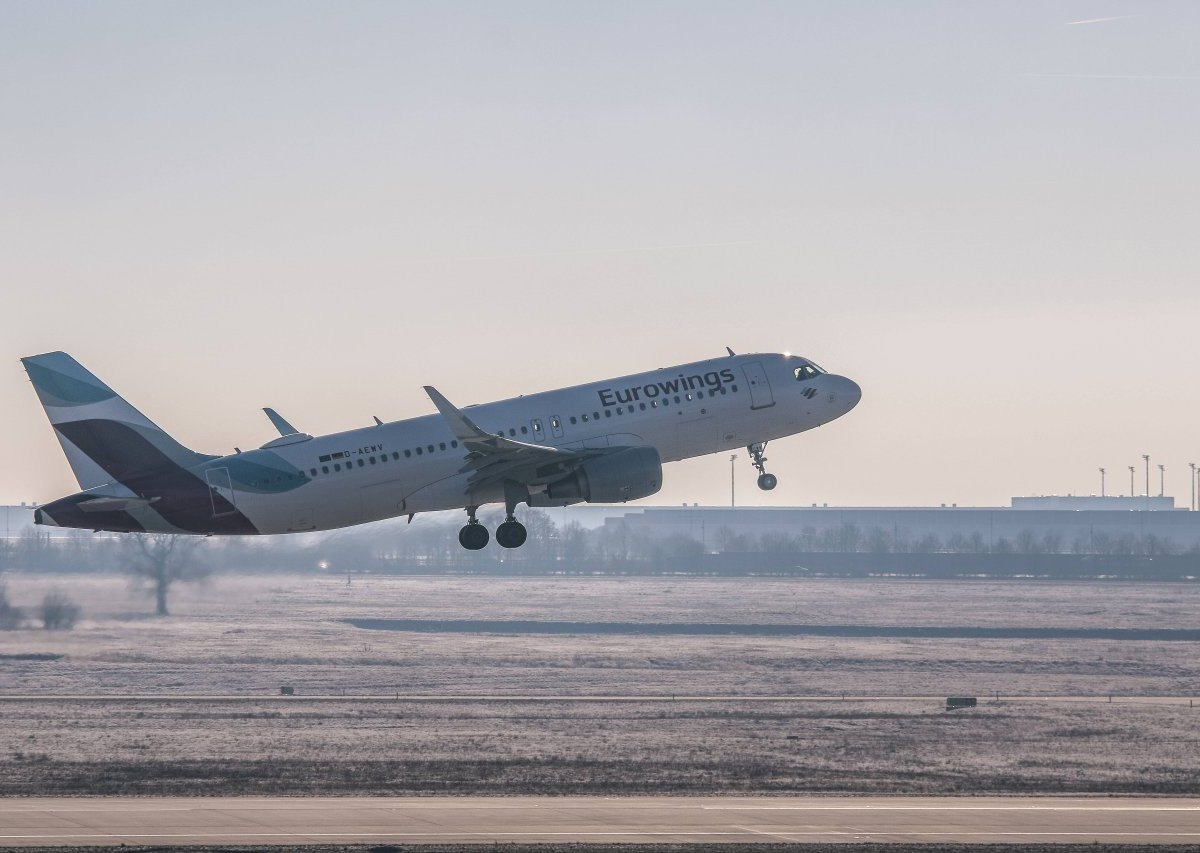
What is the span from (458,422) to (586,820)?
31308 mm

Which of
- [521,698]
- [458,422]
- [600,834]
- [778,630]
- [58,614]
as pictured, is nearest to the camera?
[458,422]

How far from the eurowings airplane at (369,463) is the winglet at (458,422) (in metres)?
0.08

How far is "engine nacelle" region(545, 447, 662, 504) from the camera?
2778 inches

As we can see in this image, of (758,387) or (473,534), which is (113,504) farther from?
(758,387)

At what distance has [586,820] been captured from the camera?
301ft

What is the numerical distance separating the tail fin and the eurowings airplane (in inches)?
1.5

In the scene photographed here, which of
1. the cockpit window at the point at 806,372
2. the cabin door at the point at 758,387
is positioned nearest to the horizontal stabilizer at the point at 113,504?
the cabin door at the point at 758,387

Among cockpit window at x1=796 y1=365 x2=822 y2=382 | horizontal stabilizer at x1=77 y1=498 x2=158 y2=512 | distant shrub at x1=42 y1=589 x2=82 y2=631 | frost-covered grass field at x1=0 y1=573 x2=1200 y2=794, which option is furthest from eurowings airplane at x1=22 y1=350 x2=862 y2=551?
distant shrub at x1=42 y1=589 x2=82 y2=631

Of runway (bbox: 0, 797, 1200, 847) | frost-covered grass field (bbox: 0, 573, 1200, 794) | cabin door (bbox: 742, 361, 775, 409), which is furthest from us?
frost-covered grass field (bbox: 0, 573, 1200, 794)

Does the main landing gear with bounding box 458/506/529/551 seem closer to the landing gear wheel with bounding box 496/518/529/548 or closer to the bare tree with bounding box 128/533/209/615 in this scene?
the landing gear wheel with bounding box 496/518/529/548

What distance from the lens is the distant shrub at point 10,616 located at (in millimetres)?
159875

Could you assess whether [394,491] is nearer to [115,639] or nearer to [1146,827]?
[1146,827]

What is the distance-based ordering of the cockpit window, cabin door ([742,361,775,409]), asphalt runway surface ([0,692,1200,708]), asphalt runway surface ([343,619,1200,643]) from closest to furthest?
cabin door ([742,361,775,409]) → the cockpit window → asphalt runway surface ([0,692,1200,708]) → asphalt runway surface ([343,619,1200,643])

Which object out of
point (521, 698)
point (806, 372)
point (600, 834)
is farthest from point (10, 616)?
point (806, 372)
